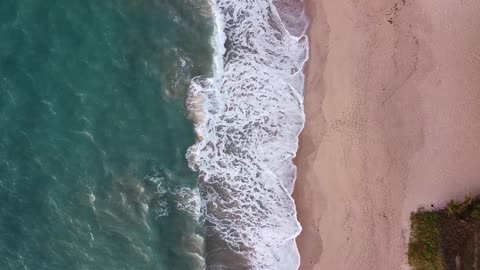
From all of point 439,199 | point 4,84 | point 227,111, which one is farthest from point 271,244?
point 4,84

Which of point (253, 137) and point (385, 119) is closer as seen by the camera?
point (385, 119)

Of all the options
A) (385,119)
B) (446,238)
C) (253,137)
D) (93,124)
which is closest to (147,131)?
(93,124)

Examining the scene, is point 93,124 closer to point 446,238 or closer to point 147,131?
point 147,131

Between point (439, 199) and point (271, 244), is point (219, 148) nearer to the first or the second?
point (271, 244)

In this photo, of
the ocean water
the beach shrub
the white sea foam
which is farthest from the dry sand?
the ocean water

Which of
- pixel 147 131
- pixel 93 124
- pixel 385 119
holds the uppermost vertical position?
pixel 93 124
